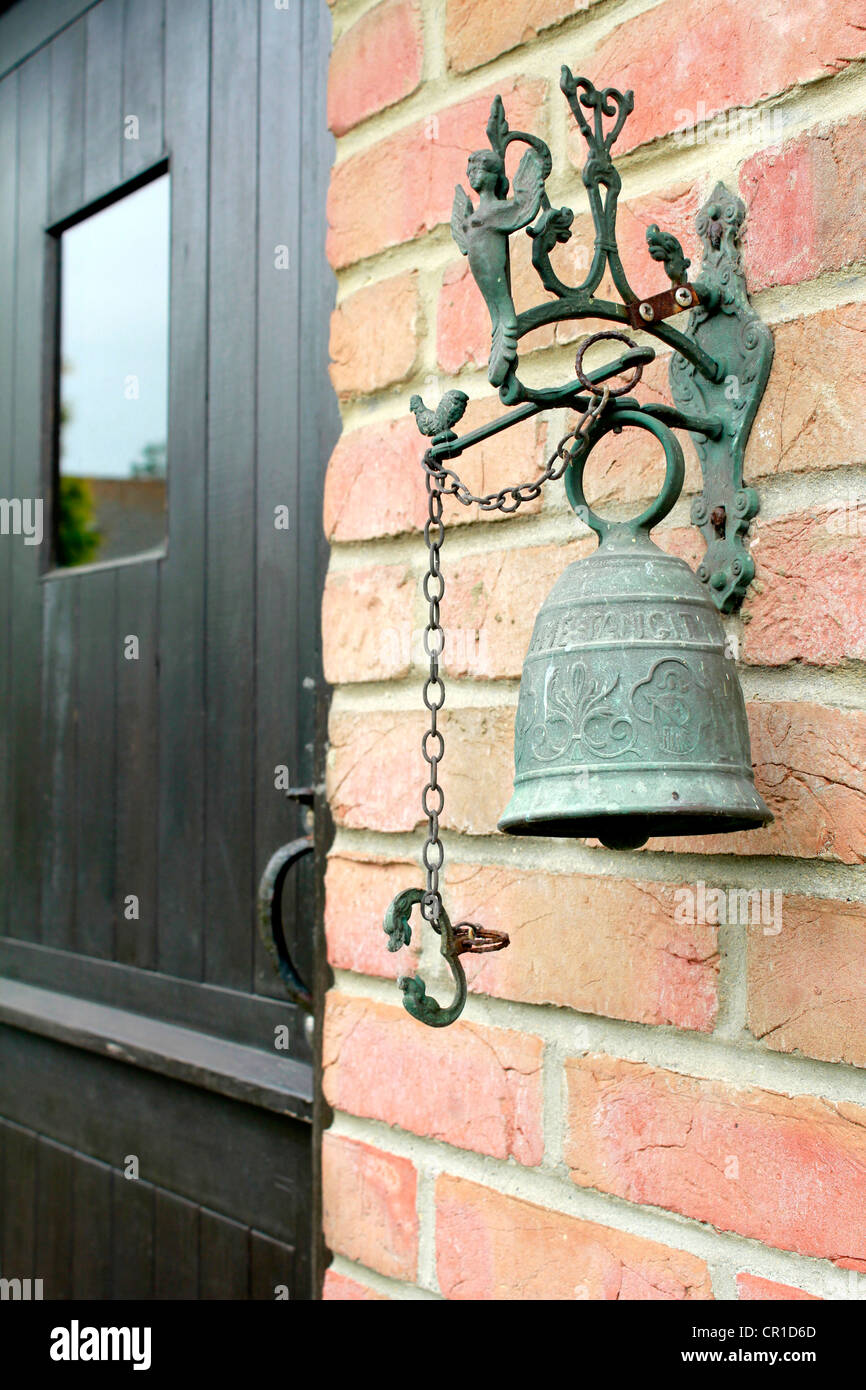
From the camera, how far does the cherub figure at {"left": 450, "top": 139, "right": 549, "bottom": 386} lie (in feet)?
2.13

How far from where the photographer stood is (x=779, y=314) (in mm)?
764

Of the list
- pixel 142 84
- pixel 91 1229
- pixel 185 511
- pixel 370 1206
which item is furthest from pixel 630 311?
pixel 91 1229

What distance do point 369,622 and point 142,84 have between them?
1.09 metres

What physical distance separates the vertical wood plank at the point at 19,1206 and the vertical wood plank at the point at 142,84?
1469 millimetres

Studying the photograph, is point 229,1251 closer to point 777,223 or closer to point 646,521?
point 646,521

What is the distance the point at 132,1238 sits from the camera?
5.45 feet

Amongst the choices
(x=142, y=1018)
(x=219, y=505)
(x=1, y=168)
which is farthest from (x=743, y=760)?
(x=1, y=168)

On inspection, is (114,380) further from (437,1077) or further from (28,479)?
(437,1077)

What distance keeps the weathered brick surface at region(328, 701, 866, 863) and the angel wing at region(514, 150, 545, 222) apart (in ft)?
1.07

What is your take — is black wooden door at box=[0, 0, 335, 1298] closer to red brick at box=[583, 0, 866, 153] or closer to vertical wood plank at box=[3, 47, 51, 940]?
vertical wood plank at box=[3, 47, 51, 940]

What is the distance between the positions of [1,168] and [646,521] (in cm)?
175

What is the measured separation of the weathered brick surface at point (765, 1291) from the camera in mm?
728

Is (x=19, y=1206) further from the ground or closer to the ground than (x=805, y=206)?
closer to the ground
